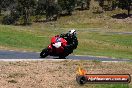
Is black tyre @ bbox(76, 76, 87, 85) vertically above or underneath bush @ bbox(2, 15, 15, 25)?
above

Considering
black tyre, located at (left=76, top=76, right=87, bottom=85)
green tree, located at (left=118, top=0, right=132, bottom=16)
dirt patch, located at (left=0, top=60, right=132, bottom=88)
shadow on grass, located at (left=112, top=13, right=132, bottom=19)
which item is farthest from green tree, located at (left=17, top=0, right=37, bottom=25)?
black tyre, located at (left=76, top=76, right=87, bottom=85)

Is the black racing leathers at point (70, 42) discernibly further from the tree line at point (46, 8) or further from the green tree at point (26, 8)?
the green tree at point (26, 8)

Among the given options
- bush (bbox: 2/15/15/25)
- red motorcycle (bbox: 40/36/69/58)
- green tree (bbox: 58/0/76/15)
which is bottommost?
bush (bbox: 2/15/15/25)

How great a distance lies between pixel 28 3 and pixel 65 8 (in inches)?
469

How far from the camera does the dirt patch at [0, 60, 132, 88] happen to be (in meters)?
12.8

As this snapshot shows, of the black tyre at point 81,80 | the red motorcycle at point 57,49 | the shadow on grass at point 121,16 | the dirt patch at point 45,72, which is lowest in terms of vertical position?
the shadow on grass at point 121,16

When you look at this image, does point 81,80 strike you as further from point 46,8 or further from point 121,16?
point 46,8

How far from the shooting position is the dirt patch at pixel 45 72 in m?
12.8

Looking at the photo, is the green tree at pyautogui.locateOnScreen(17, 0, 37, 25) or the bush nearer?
the green tree at pyautogui.locateOnScreen(17, 0, 37, 25)

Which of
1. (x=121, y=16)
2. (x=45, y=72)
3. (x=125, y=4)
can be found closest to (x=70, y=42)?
(x=45, y=72)

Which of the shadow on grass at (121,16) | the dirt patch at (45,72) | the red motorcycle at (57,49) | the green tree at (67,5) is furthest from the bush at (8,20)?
the dirt patch at (45,72)

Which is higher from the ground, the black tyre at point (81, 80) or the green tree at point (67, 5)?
the black tyre at point (81, 80)

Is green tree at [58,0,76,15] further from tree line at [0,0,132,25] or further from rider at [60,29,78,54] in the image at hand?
rider at [60,29,78,54]

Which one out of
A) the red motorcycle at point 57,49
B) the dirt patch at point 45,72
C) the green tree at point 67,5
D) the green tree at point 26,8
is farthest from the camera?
the green tree at point 67,5
